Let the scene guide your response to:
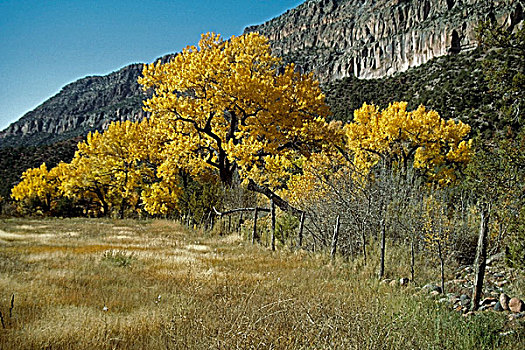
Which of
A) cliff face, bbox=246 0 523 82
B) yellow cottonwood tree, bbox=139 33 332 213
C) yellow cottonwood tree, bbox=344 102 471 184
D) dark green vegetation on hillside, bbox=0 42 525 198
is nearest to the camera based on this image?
yellow cottonwood tree, bbox=139 33 332 213

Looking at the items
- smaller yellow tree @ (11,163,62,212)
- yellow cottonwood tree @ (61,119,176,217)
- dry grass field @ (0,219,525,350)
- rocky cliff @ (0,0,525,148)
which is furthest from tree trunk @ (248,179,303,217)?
smaller yellow tree @ (11,163,62,212)

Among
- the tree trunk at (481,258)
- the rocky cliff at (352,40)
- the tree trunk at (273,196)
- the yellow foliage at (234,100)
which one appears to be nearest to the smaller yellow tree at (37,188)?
the yellow foliage at (234,100)

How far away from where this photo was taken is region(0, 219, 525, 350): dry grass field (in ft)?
9.59

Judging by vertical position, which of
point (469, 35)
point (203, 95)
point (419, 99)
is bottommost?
point (203, 95)

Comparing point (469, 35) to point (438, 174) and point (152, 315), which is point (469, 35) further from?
point (152, 315)

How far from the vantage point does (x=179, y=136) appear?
11.4 m

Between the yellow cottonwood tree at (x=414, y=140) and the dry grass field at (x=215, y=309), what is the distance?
44.7 ft

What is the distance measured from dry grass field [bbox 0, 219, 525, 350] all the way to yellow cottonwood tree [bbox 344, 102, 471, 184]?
Result: 44.7 ft

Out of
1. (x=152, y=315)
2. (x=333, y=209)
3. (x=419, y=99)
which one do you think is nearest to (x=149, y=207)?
(x=333, y=209)

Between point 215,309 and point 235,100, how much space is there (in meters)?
8.09

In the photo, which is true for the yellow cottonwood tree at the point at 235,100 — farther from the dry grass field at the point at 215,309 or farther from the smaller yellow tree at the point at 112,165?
the smaller yellow tree at the point at 112,165

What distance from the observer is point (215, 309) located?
3.83 m

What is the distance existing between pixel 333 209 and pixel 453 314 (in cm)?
529

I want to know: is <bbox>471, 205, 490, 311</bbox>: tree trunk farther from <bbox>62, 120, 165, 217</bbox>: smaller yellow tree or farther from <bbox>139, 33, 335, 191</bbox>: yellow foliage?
<bbox>62, 120, 165, 217</bbox>: smaller yellow tree
